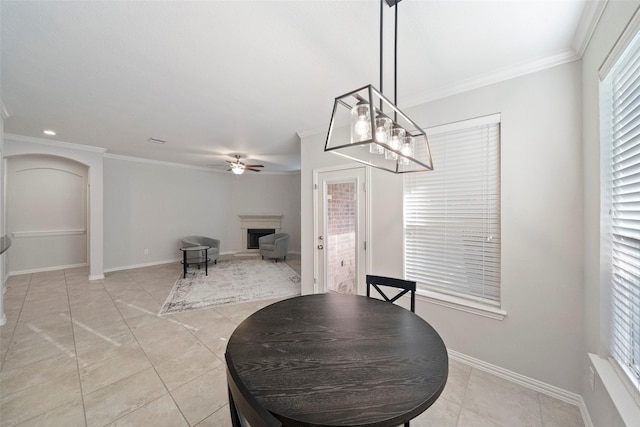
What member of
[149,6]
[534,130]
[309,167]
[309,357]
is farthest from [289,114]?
[309,357]

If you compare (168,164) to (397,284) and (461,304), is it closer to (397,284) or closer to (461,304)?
(397,284)

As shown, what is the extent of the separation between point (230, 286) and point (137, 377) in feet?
7.87

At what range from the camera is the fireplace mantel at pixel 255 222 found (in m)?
7.57

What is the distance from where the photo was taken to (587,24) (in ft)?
4.65

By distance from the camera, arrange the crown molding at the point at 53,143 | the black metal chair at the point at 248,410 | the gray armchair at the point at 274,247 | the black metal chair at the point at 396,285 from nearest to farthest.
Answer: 1. the black metal chair at the point at 248,410
2. the black metal chair at the point at 396,285
3. the crown molding at the point at 53,143
4. the gray armchair at the point at 274,247

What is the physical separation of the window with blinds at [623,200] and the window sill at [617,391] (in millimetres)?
78

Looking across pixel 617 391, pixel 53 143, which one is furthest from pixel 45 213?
pixel 617 391

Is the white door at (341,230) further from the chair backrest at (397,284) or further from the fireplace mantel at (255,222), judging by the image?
the fireplace mantel at (255,222)

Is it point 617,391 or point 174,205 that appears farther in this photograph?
point 174,205

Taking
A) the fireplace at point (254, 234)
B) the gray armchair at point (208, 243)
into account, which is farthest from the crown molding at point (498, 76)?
the fireplace at point (254, 234)

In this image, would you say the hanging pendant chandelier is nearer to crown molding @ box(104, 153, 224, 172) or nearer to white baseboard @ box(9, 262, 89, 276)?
crown molding @ box(104, 153, 224, 172)

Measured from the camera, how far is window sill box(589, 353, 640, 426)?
3.44 ft

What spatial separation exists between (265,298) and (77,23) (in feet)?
11.6

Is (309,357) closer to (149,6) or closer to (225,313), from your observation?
(149,6)
